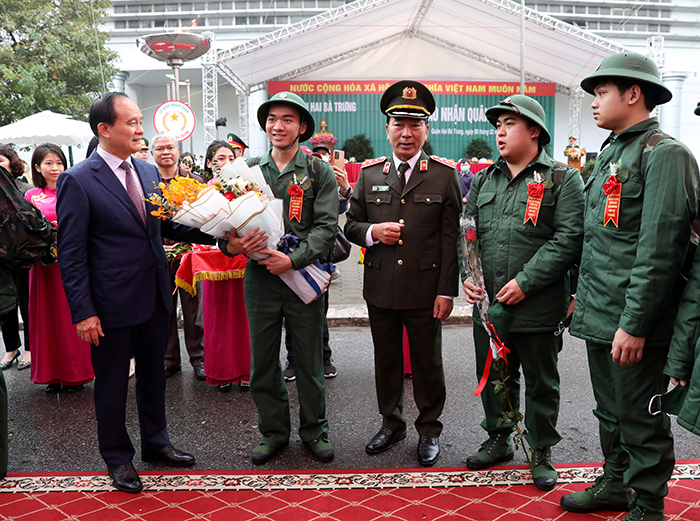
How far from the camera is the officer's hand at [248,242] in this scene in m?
2.93

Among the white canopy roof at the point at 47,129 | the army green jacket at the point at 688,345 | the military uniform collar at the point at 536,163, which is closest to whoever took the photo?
the army green jacket at the point at 688,345

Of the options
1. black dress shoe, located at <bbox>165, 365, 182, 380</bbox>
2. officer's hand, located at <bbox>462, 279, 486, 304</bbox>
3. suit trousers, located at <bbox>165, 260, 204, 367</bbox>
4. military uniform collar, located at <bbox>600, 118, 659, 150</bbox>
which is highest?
military uniform collar, located at <bbox>600, 118, 659, 150</bbox>

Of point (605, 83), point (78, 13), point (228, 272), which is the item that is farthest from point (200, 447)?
point (78, 13)

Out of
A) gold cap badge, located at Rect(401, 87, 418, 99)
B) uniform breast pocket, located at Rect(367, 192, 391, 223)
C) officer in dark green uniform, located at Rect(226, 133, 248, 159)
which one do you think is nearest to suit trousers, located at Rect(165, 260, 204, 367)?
officer in dark green uniform, located at Rect(226, 133, 248, 159)

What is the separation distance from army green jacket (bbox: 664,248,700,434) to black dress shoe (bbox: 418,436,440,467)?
143cm

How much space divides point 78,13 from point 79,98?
246 centimetres

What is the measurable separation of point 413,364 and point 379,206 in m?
0.98

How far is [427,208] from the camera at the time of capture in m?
3.17

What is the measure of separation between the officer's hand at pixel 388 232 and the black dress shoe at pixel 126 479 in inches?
73.6

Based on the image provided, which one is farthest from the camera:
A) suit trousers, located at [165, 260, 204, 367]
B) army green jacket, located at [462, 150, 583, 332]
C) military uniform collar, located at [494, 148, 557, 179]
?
suit trousers, located at [165, 260, 204, 367]

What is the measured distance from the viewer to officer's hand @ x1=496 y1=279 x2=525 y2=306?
278cm

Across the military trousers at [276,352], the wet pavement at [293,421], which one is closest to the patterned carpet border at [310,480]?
the wet pavement at [293,421]

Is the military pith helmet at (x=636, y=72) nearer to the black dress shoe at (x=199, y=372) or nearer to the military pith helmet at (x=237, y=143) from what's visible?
the military pith helmet at (x=237, y=143)

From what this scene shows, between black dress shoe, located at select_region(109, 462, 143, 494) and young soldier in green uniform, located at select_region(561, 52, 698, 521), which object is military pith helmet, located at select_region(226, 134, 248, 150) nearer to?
black dress shoe, located at select_region(109, 462, 143, 494)
